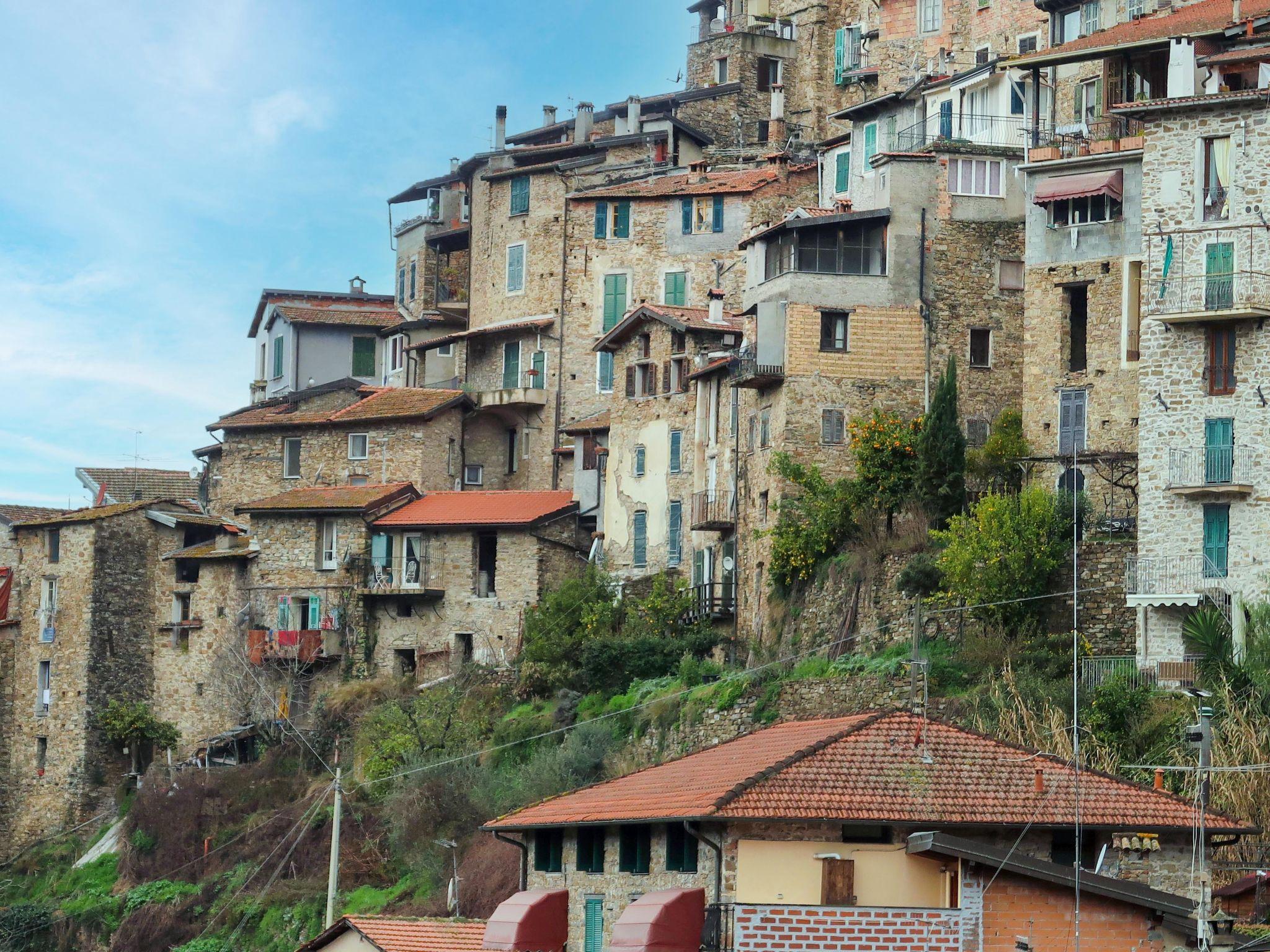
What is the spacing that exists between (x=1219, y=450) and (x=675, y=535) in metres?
20.8

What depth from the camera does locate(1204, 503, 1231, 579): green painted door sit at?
47.6m

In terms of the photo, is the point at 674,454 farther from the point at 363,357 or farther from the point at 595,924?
the point at 595,924

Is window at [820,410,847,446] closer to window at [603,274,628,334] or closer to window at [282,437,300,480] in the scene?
window at [603,274,628,334]

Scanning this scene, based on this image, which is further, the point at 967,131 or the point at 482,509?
the point at 482,509

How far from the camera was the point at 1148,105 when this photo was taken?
161 feet

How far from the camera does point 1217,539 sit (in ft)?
157

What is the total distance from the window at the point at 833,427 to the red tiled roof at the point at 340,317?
96.7ft

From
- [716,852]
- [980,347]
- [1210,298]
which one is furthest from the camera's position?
[980,347]

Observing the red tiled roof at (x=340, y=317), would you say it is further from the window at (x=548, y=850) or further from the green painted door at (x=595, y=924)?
the green painted door at (x=595, y=924)

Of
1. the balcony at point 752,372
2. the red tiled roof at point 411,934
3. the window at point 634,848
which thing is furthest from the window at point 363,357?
the window at point 634,848

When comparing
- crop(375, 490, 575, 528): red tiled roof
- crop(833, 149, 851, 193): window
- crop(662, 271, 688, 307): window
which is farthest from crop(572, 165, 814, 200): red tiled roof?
crop(375, 490, 575, 528): red tiled roof

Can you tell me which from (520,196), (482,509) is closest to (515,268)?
(520,196)

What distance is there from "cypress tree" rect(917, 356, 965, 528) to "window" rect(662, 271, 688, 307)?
19370 millimetres

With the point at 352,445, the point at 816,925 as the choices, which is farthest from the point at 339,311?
the point at 816,925
